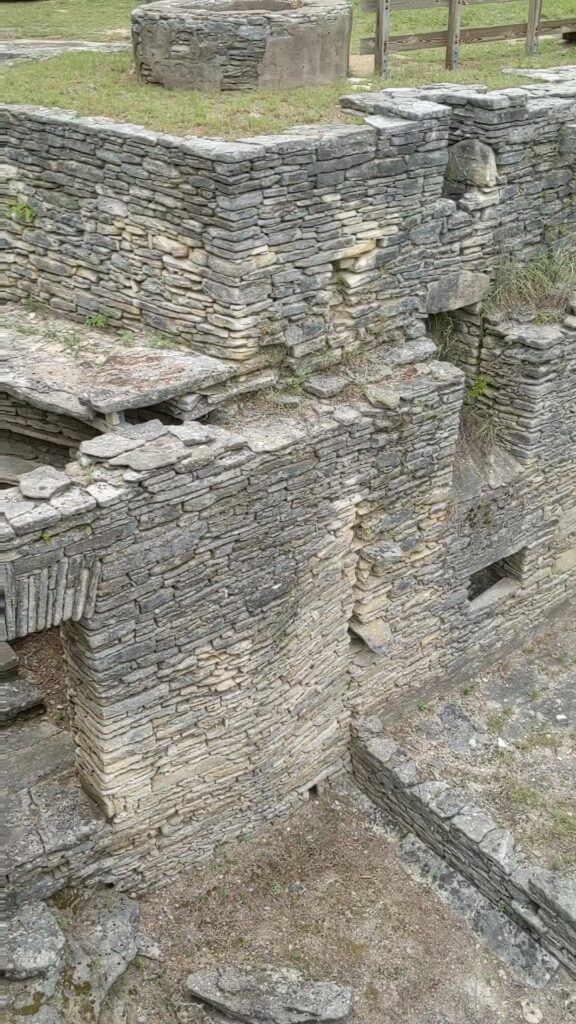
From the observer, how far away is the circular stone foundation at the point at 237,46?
9141mm

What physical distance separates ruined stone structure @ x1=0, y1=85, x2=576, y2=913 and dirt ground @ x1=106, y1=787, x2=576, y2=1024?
381 mm

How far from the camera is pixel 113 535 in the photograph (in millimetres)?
6363

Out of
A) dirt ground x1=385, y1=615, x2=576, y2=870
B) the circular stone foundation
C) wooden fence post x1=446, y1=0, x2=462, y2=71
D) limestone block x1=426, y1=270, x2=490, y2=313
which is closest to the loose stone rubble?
dirt ground x1=385, y1=615, x2=576, y2=870

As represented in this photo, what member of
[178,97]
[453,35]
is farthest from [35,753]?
[453,35]

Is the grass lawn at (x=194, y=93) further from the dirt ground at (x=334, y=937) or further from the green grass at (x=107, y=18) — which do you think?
the dirt ground at (x=334, y=937)

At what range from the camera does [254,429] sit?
7.35 meters

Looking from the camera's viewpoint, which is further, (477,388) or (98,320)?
(477,388)

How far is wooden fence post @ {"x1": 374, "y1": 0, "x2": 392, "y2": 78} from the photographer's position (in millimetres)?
10008

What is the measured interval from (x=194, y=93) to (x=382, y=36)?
95.5 inches

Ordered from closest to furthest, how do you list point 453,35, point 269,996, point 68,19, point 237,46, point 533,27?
point 269,996, point 237,46, point 453,35, point 533,27, point 68,19

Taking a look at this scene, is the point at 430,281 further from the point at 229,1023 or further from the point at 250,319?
the point at 229,1023

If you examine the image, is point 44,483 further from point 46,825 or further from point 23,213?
point 23,213

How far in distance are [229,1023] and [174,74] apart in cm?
842

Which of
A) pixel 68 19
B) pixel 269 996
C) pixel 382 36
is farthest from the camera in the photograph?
pixel 68 19
